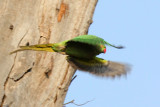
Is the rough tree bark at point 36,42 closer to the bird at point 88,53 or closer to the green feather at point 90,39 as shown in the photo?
the bird at point 88,53

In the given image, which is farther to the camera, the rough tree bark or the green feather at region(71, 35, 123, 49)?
the rough tree bark

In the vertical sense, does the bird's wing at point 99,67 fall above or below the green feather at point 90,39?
below

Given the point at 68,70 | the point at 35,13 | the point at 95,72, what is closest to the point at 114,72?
the point at 95,72

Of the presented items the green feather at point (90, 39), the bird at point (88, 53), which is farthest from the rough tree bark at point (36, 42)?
the green feather at point (90, 39)

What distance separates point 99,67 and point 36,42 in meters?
0.83

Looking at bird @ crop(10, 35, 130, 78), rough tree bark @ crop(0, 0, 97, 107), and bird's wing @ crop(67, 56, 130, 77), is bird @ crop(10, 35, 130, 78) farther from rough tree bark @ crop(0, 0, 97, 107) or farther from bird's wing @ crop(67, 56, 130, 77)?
rough tree bark @ crop(0, 0, 97, 107)

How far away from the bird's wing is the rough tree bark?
69 centimetres

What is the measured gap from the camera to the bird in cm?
279

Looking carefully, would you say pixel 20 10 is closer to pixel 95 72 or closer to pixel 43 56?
pixel 43 56

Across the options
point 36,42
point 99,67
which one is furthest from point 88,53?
point 36,42

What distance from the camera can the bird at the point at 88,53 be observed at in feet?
9.16

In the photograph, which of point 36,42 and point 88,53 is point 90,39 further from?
point 36,42

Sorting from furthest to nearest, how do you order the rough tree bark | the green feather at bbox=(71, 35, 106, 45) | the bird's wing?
the rough tree bark → the bird's wing → the green feather at bbox=(71, 35, 106, 45)

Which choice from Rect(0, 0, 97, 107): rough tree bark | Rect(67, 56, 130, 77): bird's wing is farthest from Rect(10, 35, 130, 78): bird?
Rect(0, 0, 97, 107): rough tree bark
